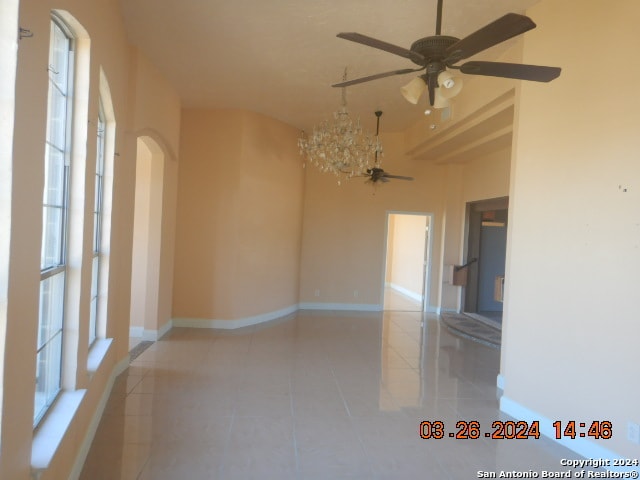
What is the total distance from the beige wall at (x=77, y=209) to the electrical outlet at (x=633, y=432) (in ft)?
10.9

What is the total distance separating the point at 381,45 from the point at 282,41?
2149mm

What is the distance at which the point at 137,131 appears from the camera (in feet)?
13.8

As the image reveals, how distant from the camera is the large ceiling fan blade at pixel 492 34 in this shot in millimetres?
1930

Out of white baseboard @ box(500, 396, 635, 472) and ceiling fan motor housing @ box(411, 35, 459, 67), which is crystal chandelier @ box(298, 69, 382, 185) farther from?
white baseboard @ box(500, 396, 635, 472)

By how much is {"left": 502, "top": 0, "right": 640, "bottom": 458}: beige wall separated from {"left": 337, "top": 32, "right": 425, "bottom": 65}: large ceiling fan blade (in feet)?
4.62

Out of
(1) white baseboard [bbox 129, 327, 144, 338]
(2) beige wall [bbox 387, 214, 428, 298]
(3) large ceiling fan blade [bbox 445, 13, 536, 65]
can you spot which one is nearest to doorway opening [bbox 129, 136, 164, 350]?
(1) white baseboard [bbox 129, 327, 144, 338]

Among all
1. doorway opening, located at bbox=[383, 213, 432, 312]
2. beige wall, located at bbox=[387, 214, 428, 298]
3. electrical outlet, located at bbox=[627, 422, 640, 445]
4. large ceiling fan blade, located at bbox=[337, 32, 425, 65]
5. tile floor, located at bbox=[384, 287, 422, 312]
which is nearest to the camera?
large ceiling fan blade, located at bbox=[337, 32, 425, 65]

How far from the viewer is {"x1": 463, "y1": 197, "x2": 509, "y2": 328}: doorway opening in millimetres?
8109

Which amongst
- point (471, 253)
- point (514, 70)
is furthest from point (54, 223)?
point (471, 253)

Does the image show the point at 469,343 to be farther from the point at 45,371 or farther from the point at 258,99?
the point at 45,371

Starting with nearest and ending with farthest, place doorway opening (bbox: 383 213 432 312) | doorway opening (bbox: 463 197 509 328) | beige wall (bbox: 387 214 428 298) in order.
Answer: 1. doorway opening (bbox: 463 197 509 328)
2. doorway opening (bbox: 383 213 432 312)
3. beige wall (bbox: 387 214 428 298)

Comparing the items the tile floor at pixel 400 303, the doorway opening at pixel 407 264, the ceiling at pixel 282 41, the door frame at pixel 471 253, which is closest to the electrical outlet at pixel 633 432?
the ceiling at pixel 282 41

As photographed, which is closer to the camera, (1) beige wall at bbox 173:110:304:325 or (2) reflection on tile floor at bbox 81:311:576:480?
(2) reflection on tile floor at bbox 81:311:576:480
